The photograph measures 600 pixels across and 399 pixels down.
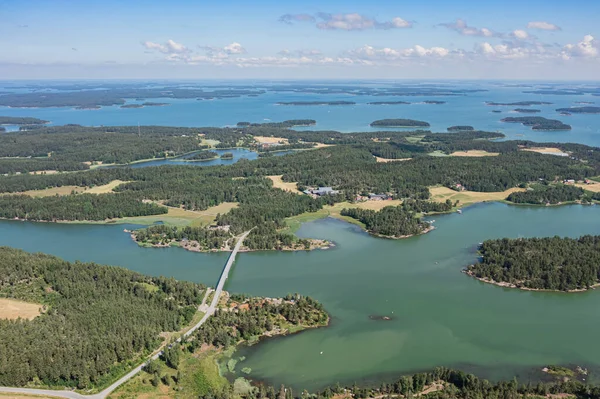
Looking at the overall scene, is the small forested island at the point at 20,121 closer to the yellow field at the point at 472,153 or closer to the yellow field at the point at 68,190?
the yellow field at the point at 68,190

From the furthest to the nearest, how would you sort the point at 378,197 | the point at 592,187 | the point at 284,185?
1. the point at 284,185
2. the point at 592,187
3. the point at 378,197

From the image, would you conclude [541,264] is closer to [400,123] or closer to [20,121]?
[400,123]

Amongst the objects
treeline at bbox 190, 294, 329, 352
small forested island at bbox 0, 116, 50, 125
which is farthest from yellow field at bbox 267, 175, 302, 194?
small forested island at bbox 0, 116, 50, 125

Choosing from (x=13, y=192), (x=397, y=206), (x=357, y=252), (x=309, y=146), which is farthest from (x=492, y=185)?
(x=13, y=192)

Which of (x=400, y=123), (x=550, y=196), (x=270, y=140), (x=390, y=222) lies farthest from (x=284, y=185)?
(x=400, y=123)

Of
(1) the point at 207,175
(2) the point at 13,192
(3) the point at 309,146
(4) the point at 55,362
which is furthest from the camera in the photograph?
(3) the point at 309,146

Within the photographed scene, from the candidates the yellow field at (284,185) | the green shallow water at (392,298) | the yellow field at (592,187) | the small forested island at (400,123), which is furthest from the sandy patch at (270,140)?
the yellow field at (592,187)

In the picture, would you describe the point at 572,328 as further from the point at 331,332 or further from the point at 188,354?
the point at 188,354
